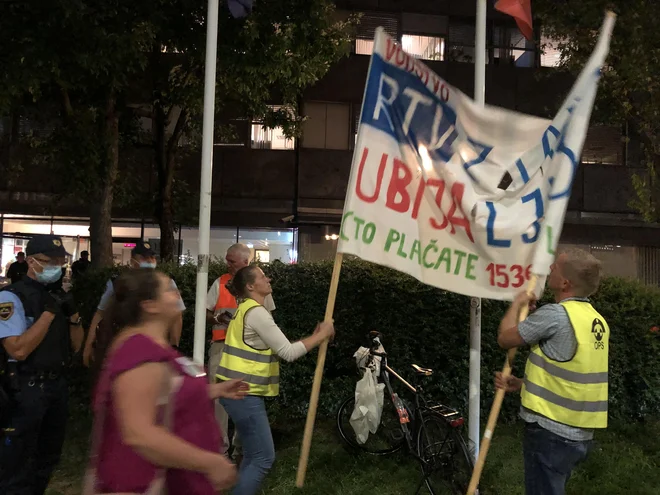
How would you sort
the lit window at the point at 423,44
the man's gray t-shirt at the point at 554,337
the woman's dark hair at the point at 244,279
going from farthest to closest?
1. the lit window at the point at 423,44
2. the woman's dark hair at the point at 244,279
3. the man's gray t-shirt at the point at 554,337

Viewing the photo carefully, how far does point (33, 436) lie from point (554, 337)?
3.32 metres

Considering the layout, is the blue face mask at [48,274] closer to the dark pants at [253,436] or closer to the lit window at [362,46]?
the dark pants at [253,436]

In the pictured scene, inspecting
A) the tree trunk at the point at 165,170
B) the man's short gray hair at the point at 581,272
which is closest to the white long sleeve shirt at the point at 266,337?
the man's short gray hair at the point at 581,272

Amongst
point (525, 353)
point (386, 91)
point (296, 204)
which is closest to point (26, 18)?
Answer: point (386, 91)

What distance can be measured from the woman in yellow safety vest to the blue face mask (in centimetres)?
126

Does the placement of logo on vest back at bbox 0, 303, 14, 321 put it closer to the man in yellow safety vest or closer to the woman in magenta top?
the woman in magenta top

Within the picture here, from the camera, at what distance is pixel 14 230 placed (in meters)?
16.0

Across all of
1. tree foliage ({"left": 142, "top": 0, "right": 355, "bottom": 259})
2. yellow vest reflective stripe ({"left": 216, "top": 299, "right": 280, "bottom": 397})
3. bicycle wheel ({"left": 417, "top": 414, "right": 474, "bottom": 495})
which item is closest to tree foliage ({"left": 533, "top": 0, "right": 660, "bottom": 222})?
tree foliage ({"left": 142, "top": 0, "right": 355, "bottom": 259})

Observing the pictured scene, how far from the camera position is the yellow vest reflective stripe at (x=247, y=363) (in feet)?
12.1

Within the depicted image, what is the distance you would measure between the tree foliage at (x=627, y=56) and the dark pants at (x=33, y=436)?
28.3ft

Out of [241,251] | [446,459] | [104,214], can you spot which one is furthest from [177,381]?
[104,214]

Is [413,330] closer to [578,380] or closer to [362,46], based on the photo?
[578,380]

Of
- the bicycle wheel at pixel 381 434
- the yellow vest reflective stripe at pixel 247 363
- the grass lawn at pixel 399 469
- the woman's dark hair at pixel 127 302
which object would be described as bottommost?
the grass lawn at pixel 399 469

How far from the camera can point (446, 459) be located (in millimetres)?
4613
